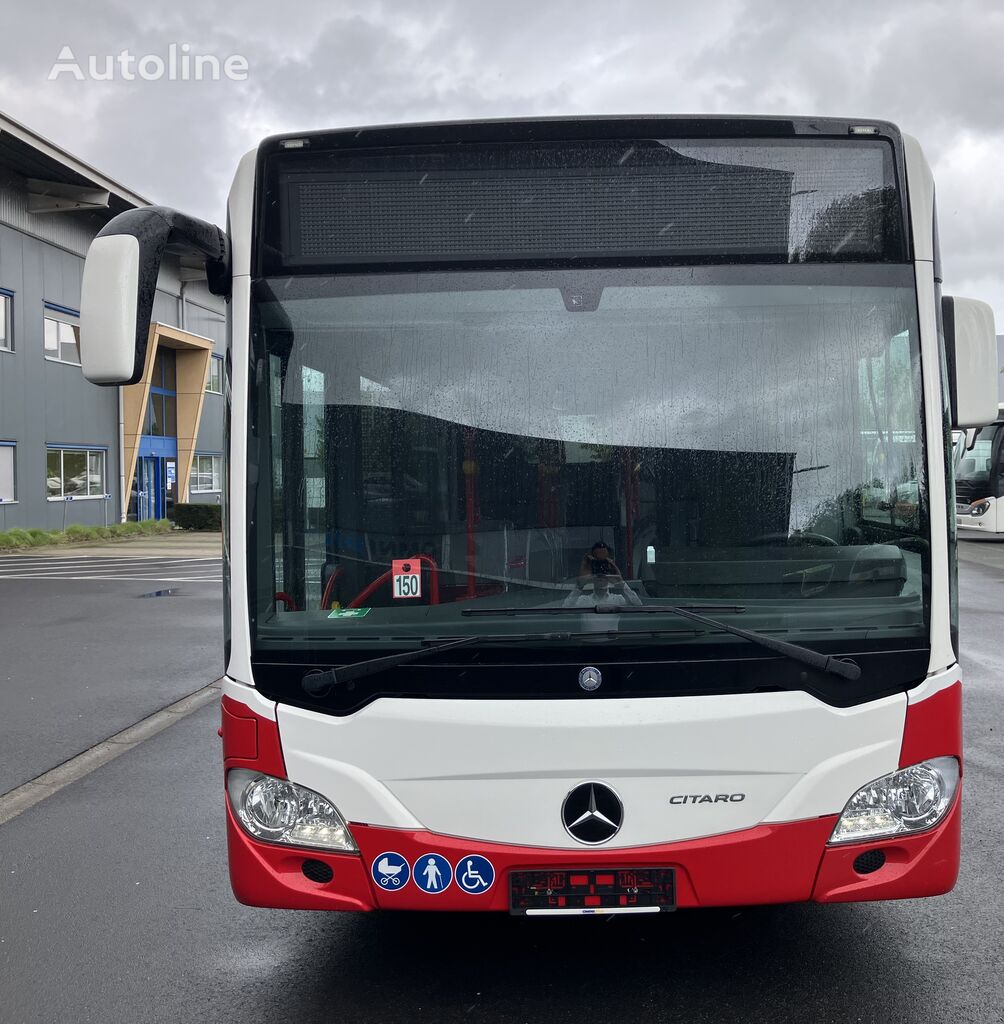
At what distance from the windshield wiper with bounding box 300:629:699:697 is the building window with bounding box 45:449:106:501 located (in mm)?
27514

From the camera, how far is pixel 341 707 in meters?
3.06

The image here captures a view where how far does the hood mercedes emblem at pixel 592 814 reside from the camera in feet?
9.84

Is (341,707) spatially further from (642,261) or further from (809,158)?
(809,158)

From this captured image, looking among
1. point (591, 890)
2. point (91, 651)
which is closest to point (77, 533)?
point (91, 651)

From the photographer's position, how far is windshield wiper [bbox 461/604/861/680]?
9.78 ft

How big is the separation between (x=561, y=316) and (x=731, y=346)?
499mm

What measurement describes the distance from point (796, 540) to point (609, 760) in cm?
83

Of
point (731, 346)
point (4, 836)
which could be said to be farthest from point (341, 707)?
point (4, 836)

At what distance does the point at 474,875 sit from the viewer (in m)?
3.03

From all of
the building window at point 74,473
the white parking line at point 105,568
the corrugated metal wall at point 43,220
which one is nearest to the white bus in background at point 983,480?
the white parking line at point 105,568

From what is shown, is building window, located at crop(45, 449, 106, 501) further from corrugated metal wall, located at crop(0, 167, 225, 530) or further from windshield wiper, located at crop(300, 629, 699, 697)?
windshield wiper, located at crop(300, 629, 699, 697)

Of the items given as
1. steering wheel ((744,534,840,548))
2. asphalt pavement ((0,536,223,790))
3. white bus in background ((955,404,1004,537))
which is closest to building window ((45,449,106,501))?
asphalt pavement ((0,536,223,790))

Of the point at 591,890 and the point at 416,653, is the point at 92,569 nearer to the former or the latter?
the point at 416,653

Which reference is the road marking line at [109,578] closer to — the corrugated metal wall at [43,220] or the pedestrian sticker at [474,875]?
the corrugated metal wall at [43,220]
